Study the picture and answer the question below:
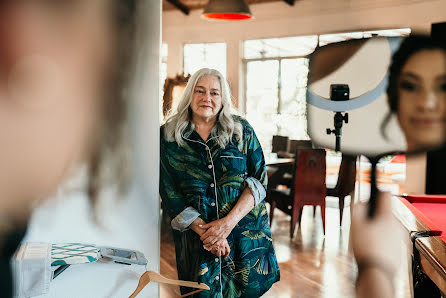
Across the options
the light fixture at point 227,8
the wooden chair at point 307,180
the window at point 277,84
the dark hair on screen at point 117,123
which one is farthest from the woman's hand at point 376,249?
the light fixture at point 227,8

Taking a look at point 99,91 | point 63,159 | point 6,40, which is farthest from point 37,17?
point 63,159

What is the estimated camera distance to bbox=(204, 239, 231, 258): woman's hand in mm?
2066

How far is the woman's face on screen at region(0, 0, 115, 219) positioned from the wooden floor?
239cm

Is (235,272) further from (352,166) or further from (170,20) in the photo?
→ (170,20)

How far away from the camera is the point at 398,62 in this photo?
7.34 meters

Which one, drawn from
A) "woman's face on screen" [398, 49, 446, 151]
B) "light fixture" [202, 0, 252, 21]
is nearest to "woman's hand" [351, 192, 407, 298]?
"woman's face on screen" [398, 49, 446, 151]

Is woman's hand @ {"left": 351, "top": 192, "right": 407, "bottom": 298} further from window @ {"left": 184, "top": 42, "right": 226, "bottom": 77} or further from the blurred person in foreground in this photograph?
window @ {"left": 184, "top": 42, "right": 226, "bottom": 77}

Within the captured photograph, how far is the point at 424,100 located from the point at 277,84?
2557mm

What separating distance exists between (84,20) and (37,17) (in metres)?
0.18

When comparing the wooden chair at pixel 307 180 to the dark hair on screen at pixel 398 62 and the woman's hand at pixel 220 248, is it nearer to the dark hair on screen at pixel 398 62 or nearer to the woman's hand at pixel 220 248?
the dark hair on screen at pixel 398 62

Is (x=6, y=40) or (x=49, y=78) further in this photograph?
(x=49, y=78)

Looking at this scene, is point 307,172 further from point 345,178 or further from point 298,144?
point 298,144

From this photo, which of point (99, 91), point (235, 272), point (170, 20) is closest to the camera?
point (99, 91)

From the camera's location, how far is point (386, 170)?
7.71 m
